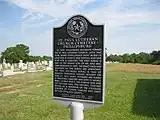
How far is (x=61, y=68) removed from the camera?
4539mm

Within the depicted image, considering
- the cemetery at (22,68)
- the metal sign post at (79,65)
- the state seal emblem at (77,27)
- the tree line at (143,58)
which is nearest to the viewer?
the metal sign post at (79,65)

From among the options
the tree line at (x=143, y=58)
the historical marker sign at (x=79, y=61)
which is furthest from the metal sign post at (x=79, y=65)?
the tree line at (x=143, y=58)

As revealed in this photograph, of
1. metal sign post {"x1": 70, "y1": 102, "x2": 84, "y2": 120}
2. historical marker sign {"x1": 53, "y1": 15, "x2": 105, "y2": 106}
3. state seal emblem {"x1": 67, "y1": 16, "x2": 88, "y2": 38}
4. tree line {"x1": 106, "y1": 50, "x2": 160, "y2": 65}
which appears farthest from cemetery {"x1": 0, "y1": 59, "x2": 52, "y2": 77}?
tree line {"x1": 106, "y1": 50, "x2": 160, "y2": 65}

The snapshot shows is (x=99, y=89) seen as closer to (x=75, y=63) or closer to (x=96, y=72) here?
(x=96, y=72)

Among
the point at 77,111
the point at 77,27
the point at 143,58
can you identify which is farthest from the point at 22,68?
the point at 143,58

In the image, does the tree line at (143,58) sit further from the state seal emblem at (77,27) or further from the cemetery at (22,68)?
the state seal emblem at (77,27)

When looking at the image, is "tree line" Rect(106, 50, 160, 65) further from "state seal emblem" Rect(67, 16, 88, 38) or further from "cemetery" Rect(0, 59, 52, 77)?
"state seal emblem" Rect(67, 16, 88, 38)

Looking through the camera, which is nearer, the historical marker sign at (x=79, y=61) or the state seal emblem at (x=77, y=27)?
the historical marker sign at (x=79, y=61)

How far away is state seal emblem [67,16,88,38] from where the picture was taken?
14.1 ft

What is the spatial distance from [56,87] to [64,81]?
0.21 metres

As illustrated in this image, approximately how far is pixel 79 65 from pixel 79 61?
0.07 metres

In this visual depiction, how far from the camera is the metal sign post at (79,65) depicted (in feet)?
13.5

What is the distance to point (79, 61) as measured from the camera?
428cm

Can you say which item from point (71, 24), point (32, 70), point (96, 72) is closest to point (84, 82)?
point (96, 72)
